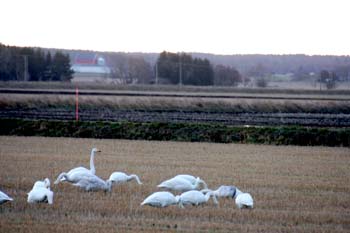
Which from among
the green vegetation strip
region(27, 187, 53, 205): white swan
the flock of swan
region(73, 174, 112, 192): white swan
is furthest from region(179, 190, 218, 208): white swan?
the green vegetation strip

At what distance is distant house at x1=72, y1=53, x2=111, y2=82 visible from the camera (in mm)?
137375

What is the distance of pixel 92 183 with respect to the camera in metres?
14.3

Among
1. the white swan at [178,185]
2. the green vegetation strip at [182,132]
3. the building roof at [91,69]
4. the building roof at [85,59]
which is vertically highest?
the building roof at [85,59]

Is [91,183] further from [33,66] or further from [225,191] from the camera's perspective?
[33,66]

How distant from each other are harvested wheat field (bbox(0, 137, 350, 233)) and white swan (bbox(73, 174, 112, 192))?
0.51 ft

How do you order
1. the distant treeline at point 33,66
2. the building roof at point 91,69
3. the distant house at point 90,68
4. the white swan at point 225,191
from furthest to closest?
1. the building roof at point 91,69
2. the distant house at point 90,68
3. the distant treeline at point 33,66
4. the white swan at point 225,191

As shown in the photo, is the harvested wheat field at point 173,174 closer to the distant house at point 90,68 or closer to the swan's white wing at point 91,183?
the swan's white wing at point 91,183

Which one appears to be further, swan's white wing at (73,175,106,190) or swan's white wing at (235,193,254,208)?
swan's white wing at (73,175,106,190)

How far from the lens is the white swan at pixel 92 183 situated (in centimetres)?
1429

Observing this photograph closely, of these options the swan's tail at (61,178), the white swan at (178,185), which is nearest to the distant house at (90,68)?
the swan's tail at (61,178)

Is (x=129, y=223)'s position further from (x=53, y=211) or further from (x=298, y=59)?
(x=298, y=59)

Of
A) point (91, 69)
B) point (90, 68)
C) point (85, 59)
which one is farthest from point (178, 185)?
point (85, 59)

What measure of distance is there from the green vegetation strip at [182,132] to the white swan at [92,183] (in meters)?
15.1

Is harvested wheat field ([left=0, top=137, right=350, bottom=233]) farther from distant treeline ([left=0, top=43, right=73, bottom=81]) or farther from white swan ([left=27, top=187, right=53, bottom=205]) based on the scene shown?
distant treeline ([left=0, top=43, right=73, bottom=81])
